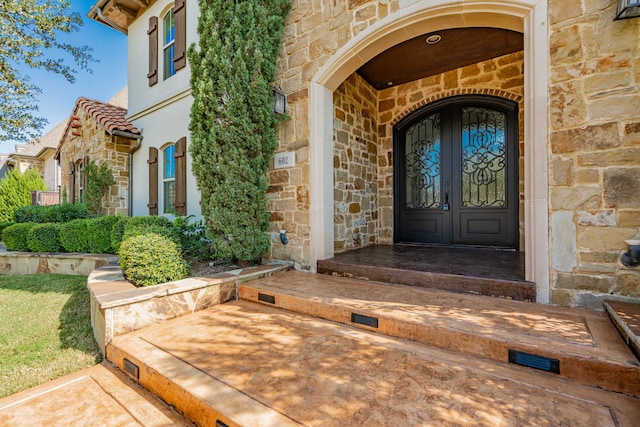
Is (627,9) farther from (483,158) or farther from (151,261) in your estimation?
(151,261)

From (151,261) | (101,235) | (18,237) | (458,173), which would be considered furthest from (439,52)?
(18,237)

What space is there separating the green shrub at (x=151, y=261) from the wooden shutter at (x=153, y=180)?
12.4 feet

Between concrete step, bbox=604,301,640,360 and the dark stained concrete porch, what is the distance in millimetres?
501

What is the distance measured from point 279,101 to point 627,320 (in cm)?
395

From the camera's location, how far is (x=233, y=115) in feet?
11.9

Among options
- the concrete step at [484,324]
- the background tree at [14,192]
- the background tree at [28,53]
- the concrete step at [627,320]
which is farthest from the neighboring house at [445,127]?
the background tree at [14,192]

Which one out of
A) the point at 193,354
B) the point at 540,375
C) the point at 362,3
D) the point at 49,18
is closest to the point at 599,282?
the point at 540,375

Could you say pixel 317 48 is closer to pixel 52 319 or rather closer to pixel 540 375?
pixel 540 375

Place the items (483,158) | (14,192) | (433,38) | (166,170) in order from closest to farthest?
(433,38) < (483,158) < (166,170) < (14,192)

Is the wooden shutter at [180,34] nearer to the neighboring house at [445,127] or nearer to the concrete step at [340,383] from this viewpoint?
the neighboring house at [445,127]

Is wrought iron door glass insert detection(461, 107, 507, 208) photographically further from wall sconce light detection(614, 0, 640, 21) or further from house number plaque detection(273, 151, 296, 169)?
house number plaque detection(273, 151, 296, 169)

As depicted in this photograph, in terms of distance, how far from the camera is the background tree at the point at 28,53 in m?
6.28

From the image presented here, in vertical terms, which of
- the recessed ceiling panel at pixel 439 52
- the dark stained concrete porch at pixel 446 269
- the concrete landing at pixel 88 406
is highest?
the recessed ceiling panel at pixel 439 52

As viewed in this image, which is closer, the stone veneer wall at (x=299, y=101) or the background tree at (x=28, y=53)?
the stone veneer wall at (x=299, y=101)
